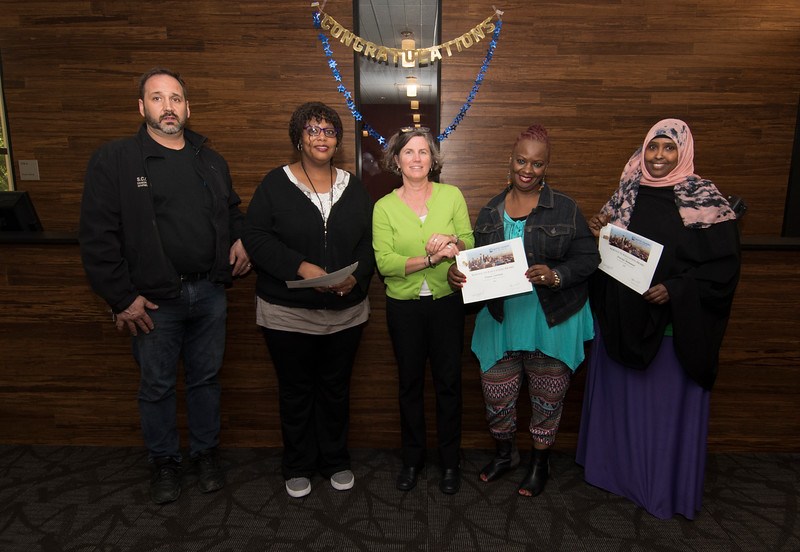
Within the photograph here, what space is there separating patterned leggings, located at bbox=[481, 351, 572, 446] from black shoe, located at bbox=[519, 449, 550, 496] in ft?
0.29

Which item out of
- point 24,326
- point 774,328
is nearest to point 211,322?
point 24,326

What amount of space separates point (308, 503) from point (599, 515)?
50.9 inches

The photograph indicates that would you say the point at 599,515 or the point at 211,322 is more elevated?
the point at 211,322

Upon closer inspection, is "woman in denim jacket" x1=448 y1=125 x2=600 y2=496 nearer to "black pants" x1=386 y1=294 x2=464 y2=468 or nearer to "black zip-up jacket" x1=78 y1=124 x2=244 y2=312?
"black pants" x1=386 y1=294 x2=464 y2=468

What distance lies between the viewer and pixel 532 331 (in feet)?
7.24

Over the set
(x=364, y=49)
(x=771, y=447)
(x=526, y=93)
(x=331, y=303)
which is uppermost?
(x=364, y=49)

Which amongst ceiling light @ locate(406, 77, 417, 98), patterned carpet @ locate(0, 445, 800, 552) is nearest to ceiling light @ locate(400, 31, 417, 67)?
ceiling light @ locate(406, 77, 417, 98)

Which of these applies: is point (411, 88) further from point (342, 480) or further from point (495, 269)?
point (342, 480)

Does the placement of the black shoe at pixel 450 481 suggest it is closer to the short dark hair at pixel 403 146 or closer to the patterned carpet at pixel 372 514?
the patterned carpet at pixel 372 514

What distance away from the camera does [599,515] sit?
7.40 feet

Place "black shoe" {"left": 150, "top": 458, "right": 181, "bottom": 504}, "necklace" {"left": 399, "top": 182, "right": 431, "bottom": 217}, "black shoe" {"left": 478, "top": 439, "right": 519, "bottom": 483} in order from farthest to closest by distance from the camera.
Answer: "black shoe" {"left": 478, "top": 439, "right": 519, "bottom": 483} → "black shoe" {"left": 150, "top": 458, "right": 181, "bottom": 504} → "necklace" {"left": 399, "top": 182, "right": 431, "bottom": 217}

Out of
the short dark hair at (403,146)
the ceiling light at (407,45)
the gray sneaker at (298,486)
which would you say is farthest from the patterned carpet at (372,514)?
the ceiling light at (407,45)

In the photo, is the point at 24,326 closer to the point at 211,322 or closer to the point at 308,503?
the point at 211,322

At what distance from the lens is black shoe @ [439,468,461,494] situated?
2.39 metres
